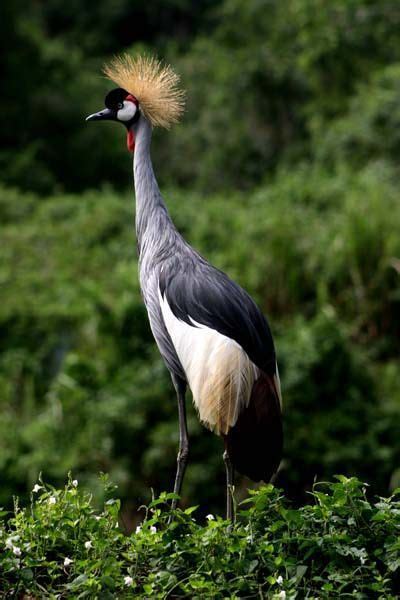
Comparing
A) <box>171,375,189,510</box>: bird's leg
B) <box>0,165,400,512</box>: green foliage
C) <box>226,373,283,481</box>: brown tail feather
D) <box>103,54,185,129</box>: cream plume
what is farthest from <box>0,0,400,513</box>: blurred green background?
<box>103,54,185,129</box>: cream plume

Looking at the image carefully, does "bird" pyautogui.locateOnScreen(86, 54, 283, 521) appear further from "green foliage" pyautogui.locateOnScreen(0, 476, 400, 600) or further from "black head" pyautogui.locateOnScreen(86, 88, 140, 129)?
"green foliage" pyautogui.locateOnScreen(0, 476, 400, 600)

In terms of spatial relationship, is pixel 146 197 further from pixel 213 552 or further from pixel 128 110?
pixel 213 552

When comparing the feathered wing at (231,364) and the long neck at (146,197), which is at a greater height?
the long neck at (146,197)

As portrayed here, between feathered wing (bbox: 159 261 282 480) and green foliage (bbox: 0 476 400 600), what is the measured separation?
0.30m

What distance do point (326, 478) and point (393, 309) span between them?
7.62ft

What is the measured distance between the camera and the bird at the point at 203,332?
4105 millimetres

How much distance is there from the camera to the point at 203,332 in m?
4.16

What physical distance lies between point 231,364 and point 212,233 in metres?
8.84

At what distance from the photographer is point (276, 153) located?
20062mm

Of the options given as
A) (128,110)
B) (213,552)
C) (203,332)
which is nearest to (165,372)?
(128,110)

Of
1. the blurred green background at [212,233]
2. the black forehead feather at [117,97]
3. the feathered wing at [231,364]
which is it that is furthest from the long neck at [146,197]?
the blurred green background at [212,233]

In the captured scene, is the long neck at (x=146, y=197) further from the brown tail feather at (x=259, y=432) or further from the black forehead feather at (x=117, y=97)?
the brown tail feather at (x=259, y=432)

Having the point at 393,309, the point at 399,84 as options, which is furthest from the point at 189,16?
the point at 393,309

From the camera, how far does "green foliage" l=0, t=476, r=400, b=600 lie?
3680 mm
